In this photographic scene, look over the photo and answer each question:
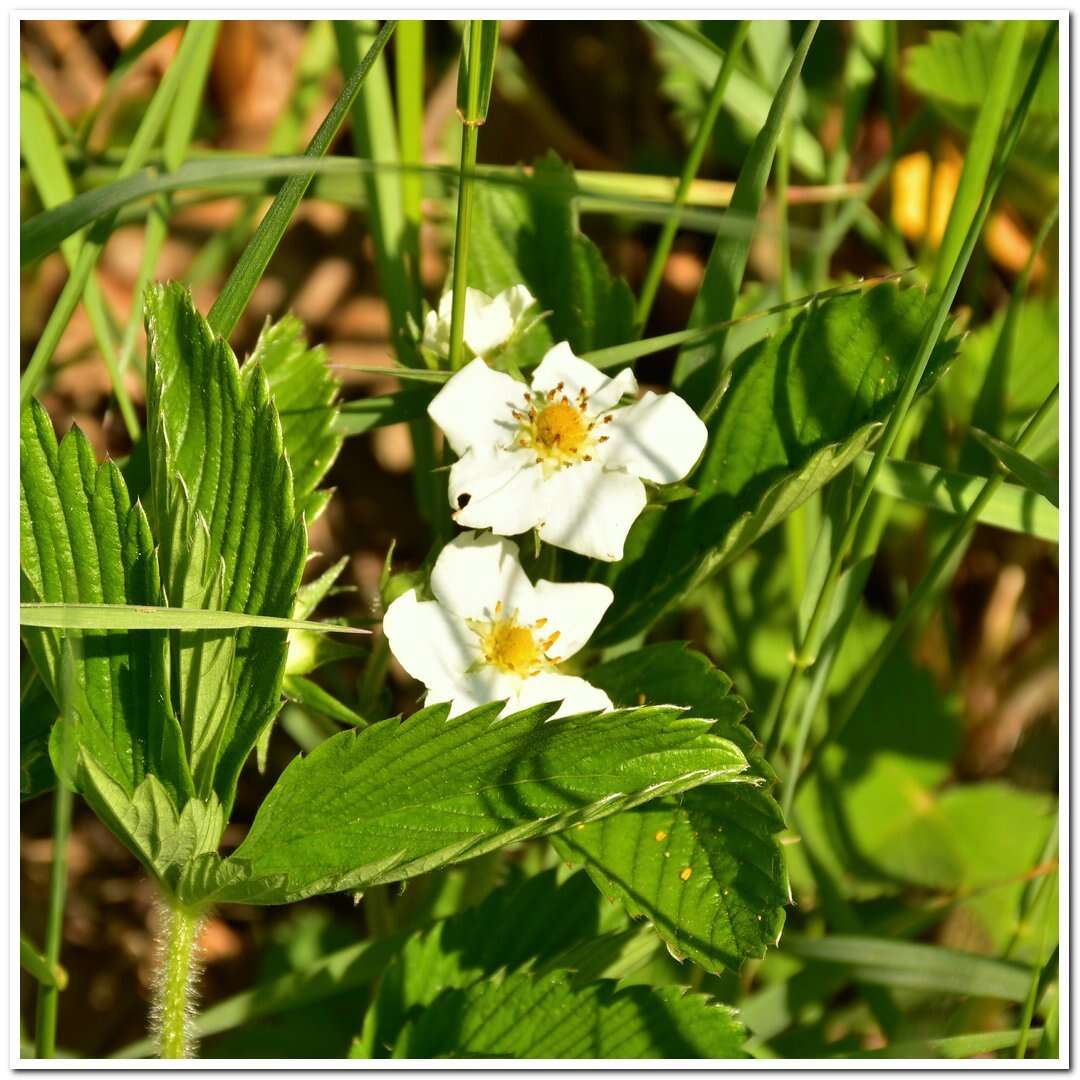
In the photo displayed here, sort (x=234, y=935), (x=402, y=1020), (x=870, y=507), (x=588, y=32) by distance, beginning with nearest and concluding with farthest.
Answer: (x=402, y=1020), (x=870, y=507), (x=234, y=935), (x=588, y=32)

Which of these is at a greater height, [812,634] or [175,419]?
[175,419]

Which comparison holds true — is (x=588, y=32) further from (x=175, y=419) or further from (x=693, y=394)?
(x=175, y=419)

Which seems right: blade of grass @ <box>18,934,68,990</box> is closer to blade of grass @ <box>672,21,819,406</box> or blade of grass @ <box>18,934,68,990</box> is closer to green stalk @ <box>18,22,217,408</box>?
green stalk @ <box>18,22,217,408</box>

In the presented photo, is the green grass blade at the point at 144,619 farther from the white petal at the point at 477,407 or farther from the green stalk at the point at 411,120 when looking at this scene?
the green stalk at the point at 411,120

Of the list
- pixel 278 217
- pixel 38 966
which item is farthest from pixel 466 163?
pixel 38 966

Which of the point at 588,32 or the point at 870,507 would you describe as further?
the point at 588,32

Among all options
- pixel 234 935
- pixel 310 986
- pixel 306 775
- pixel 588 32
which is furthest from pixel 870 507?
pixel 588 32

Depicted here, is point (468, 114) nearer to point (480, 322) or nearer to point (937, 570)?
point (480, 322)

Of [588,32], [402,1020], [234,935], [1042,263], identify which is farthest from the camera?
[588,32]
